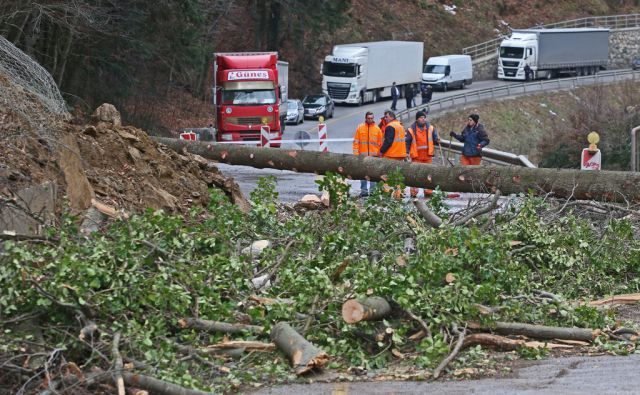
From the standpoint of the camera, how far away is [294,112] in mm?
48219

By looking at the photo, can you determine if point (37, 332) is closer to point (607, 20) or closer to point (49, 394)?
point (49, 394)

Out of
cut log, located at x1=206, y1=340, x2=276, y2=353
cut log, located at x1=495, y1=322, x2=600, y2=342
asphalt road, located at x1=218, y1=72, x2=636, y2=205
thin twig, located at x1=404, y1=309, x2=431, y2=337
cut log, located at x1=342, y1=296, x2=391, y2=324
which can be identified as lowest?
cut log, located at x1=206, y1=340, x2=276, y2=353

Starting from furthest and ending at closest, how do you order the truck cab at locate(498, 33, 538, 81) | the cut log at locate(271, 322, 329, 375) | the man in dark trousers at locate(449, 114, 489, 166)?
the truck cab at locate(498, 33, 538, 81) < the man in dark trousers at locate(449, 114, 489, 166) < the cut log at locate(271, 322, 329, 375)

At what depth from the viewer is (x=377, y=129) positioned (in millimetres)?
19344

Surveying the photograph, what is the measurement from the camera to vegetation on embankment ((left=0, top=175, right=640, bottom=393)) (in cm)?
866

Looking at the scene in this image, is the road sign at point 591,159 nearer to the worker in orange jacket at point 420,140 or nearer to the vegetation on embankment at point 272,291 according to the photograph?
the worker in orange jacket at point 420,140

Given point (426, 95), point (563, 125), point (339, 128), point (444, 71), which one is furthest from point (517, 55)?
point (563, 125)

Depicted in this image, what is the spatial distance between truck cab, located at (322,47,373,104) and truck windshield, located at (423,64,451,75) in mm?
7443

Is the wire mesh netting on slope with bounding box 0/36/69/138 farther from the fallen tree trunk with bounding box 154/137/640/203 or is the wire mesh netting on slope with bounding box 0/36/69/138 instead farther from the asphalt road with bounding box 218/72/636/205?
the asphalt road with bounding box 218/72/636/205

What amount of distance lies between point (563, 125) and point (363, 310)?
3113 cm

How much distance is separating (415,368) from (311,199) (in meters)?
8.10

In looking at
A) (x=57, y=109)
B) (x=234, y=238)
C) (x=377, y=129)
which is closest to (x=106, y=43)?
(x=377, y=129)

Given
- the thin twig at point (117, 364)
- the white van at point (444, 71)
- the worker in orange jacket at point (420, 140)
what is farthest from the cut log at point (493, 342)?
the white van at point (444, 71)

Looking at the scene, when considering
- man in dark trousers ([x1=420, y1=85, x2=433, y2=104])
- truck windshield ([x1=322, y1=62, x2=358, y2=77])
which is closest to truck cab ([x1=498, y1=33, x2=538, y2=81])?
man in dark trousers ([x1=420, y1=85, x2=433, y2=104])
